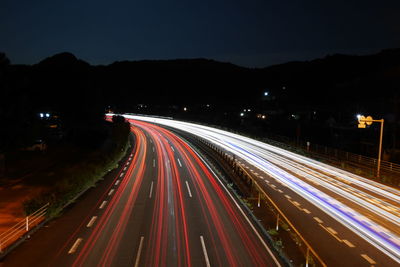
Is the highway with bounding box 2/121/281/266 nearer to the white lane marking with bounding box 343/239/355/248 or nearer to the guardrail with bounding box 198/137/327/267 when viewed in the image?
the guardrail with bounding box 198/137/327/267

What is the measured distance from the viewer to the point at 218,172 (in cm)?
2861

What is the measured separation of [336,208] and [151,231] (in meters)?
10.2

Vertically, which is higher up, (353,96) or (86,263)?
(353,96)

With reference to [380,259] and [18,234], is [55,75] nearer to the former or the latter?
[18,234]

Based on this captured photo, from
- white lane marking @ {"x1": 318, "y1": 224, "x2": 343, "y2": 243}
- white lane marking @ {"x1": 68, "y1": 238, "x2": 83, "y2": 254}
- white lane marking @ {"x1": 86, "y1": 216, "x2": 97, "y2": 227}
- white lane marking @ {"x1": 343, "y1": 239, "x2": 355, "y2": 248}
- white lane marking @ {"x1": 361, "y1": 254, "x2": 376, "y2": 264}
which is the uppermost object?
white lane marking @ {"x1": 318, "y1": 224, "x2": 343, "y2": 243}

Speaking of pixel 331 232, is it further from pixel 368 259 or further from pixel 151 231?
pixel 151 231

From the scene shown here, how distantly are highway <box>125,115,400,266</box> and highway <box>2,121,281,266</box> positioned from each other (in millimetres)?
2725

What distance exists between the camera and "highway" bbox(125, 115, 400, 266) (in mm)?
12647

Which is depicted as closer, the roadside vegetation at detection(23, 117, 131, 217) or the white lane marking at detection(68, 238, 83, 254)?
the white lane marking at detection(68, 238, 83, 254)

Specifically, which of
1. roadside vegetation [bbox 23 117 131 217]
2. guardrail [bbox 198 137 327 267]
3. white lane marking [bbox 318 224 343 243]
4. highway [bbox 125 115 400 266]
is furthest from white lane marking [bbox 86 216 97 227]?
white lane marking [bbox 318 224 343 243]

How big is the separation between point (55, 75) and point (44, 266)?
68316 millimetres

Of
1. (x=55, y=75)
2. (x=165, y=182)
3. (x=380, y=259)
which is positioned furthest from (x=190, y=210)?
(x=55, y=75)

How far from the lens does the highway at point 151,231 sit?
11.9m

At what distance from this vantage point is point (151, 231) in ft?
48.3
